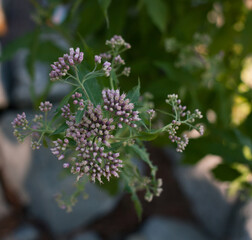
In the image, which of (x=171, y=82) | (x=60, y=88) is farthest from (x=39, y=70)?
(x=171, y=82)

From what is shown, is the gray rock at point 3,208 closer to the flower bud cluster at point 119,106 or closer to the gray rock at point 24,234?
the gray rock at point 24,234

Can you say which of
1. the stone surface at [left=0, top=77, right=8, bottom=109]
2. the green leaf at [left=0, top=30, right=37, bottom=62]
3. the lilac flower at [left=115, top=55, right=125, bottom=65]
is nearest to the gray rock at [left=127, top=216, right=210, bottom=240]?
the stone surface at [left=0, top=77, right=8, bottom=109]

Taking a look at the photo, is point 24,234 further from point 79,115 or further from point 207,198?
point 79,115

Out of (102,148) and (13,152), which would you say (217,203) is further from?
(102,148)

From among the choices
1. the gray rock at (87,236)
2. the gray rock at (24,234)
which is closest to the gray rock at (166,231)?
the gray rock at (87,236)

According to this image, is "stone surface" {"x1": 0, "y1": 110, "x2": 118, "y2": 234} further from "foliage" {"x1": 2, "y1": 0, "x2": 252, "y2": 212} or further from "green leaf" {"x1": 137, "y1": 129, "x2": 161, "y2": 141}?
"green leaf" {"x1": 137, "y1": 129, "x2": 161, "y2": 141}

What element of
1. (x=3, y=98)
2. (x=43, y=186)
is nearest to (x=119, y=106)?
(x=43, y=186)

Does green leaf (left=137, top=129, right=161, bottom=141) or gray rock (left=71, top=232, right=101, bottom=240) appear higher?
green leaf (left=137, top=129, right=161, bottom=141)
